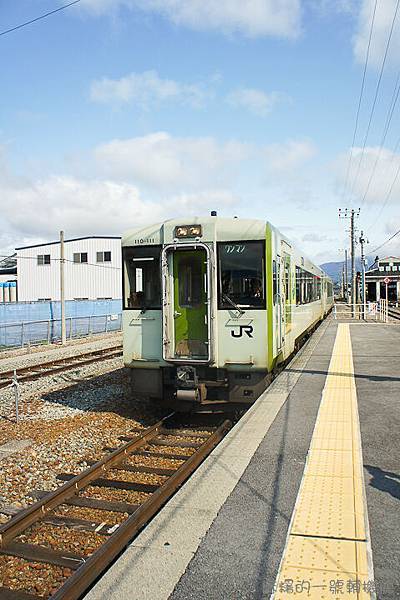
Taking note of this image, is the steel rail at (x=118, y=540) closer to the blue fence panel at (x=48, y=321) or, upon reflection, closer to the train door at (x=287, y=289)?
the train door at (x=287, y=289)

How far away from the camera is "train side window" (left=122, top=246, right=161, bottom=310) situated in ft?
28.8

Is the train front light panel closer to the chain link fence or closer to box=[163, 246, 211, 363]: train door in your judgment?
box=[163, 246, 211, 363]: train door

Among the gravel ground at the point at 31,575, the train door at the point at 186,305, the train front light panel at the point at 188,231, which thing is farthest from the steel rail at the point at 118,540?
the train front light panel at the point at 188,231

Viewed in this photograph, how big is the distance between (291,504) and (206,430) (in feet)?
15.1

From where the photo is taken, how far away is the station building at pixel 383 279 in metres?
59.9

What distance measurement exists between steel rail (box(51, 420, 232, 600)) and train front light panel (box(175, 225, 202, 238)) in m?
→ 3.25

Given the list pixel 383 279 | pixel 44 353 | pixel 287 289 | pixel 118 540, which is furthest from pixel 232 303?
pixel 383 279

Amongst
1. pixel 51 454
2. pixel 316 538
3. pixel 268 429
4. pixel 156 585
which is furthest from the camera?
pixel 51 454

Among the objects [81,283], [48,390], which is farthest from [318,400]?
[81,283]

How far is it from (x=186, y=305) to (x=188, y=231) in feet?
3.88

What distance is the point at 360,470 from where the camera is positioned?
5293 millimetres

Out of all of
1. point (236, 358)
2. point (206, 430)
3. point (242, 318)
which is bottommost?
point (206, 430)

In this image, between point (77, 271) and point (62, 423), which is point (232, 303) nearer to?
point (62, 423)

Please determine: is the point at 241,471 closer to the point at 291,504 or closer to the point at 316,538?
the point at 291,504
